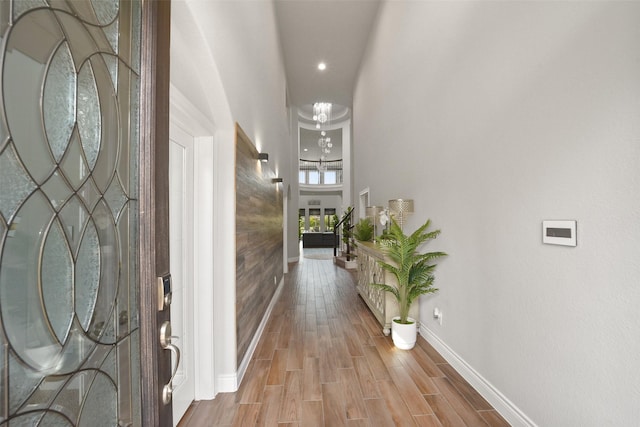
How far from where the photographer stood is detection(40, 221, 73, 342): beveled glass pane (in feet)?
1.88

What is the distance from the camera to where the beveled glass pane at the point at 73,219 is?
0.61 meters

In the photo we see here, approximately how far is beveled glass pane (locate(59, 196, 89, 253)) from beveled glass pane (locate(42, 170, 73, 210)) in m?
0.01

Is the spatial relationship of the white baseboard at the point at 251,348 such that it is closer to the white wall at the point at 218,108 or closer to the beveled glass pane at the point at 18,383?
the white wall at the point at 218,108

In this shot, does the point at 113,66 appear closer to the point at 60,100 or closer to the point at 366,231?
the point at 60,100

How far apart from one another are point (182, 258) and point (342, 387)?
1624 millimetres

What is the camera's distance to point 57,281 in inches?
23.4

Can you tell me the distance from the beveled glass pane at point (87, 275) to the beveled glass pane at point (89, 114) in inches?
6.9

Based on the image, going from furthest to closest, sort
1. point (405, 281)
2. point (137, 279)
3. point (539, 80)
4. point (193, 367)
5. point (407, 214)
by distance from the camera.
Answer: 1. point (407, 214)
2. point (405, 281)
3. point (193, 367)
4. point (539, 80)
5. point (137, 279)

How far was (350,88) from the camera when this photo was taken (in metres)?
8.66

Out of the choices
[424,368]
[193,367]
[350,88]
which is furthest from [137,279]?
[350,88]

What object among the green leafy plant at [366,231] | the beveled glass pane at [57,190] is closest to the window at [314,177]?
the green leafy plant at [366,231]

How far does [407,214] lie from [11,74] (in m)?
3.65

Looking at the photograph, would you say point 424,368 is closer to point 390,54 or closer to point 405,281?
point 405,281

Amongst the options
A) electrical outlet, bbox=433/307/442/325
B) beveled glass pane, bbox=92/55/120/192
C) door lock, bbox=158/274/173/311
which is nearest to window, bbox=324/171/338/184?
electrical outlet, bbox=433/307/442/325
